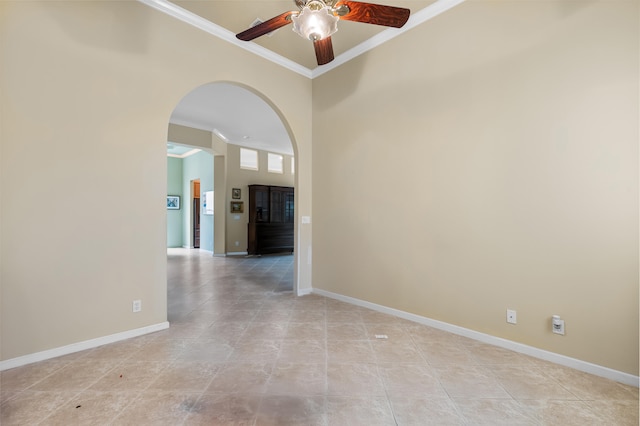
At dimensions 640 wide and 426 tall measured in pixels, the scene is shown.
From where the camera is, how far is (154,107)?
271 centimetres

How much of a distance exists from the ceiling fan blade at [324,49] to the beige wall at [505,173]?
1069mm

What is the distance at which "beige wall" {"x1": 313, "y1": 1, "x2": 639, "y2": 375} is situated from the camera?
6.32 feet

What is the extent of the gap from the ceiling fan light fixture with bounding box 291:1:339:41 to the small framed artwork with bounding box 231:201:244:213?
257 inches

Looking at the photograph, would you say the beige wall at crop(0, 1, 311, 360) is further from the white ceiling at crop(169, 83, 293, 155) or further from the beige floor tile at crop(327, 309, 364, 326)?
the beige floor tile at crop(327, 309, 364, 326)

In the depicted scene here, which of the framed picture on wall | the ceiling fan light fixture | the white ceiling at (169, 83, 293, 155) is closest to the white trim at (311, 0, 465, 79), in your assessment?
the white ceiling at (169, 83, 293, 155)

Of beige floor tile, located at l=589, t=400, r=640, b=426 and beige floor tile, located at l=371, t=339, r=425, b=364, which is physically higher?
beige floor tile, located at l=589, t=400, r=640, b=426

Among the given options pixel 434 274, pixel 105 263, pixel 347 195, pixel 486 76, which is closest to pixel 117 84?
pixel 105 263

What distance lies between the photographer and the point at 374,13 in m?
1.93

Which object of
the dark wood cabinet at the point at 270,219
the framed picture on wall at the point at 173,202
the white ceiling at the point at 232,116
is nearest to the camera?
the white ceiling at the point at 232,116

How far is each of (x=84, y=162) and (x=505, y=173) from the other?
368 centimetres

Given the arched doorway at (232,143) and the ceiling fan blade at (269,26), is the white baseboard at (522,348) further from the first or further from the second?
the arched doorway at (232,143)

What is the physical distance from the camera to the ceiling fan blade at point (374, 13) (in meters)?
1.86

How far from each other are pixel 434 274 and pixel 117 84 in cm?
360

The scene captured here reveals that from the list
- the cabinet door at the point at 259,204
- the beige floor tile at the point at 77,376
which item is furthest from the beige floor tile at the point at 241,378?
the cabinet door at the point at 259,204
